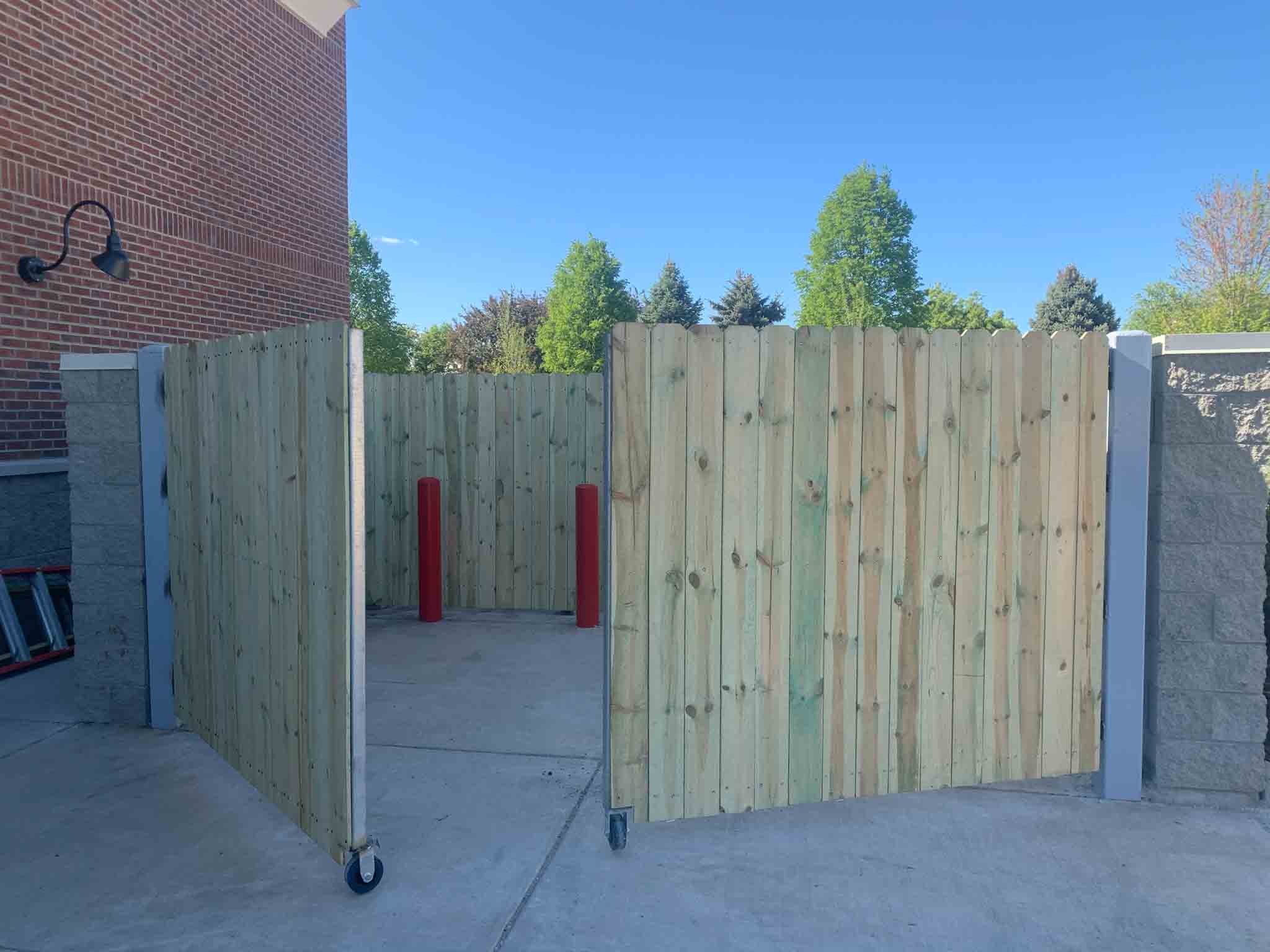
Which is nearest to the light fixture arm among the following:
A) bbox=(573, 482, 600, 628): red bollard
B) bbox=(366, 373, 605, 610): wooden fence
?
bbox=(366, 373, 605, 610): wooden fence

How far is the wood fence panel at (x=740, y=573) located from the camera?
11.4ft

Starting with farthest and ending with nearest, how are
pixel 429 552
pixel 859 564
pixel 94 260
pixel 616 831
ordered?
pixel 429 552, pixel 94 260, pixel 859 564, pixel 616 831

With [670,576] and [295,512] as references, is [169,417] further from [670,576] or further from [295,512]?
[670,576]

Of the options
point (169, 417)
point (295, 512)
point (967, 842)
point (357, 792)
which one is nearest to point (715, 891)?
point (967, 842)

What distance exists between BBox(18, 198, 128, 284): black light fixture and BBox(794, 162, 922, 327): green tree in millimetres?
43393

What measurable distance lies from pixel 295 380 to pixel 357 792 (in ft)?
5.14

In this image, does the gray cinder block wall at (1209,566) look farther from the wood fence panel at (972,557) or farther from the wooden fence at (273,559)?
the wooden fence at (273,559)

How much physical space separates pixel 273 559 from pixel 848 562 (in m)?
2.44

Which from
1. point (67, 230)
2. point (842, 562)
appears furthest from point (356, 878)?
point (67, 230)

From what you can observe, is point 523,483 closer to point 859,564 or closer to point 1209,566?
point 859,564

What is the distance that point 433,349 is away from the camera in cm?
5369

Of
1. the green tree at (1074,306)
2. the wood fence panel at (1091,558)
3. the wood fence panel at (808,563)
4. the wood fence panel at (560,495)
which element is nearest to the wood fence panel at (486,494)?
the wood fence panel at (560,495)

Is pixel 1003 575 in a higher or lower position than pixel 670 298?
lower

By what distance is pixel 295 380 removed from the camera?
3.36 metres
